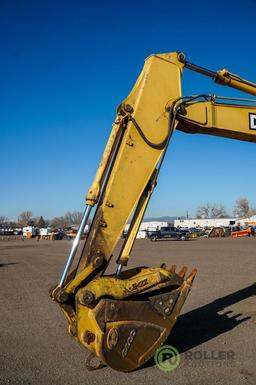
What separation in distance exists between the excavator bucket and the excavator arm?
1cm

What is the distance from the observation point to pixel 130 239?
16.1 feet

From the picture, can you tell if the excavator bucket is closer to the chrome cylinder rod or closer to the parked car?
the chrome cylinder rod

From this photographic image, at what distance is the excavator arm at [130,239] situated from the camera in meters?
4.28

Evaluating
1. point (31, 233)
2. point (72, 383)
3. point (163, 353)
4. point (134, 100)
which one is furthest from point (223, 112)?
point (31, 233)

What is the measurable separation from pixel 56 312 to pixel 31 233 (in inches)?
3071

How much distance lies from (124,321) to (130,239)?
102cm

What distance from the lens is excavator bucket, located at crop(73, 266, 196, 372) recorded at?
4215 mm

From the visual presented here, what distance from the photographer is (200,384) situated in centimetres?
436

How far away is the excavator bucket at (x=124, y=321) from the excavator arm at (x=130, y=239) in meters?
0.01

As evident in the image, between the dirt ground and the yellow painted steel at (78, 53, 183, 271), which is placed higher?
the yellow painted steel at (78, 53, 183, 271)

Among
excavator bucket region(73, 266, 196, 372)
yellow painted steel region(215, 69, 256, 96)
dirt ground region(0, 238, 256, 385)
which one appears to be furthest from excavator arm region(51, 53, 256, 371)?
yellow painted steel region(215, 69, 256, 96)

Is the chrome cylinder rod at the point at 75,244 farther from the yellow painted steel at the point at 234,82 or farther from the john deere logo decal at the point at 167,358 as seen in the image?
the yellow painted steel at the point at 234,82

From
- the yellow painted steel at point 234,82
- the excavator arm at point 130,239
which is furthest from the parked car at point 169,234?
the excavator arm at point 130,239

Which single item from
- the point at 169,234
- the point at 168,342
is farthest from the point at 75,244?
the point at 169,234
